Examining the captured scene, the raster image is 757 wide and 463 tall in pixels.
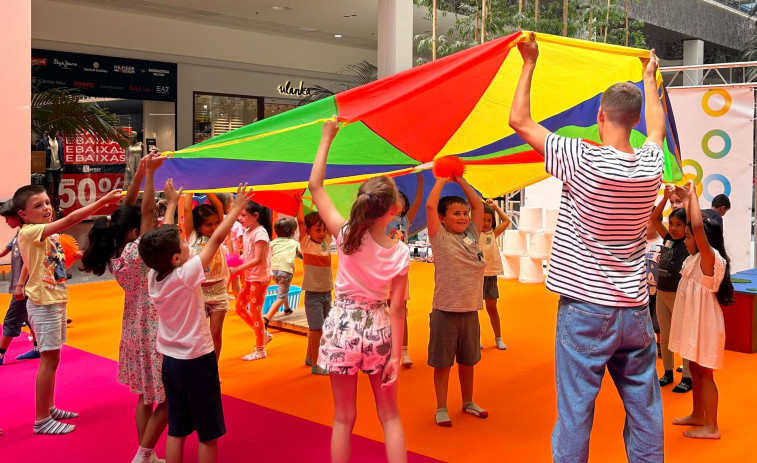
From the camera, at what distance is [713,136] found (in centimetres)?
791

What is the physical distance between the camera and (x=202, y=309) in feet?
9.64

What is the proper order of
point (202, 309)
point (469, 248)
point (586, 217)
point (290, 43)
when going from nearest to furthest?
1. point (586, 217)
2. point (202, 309)
3. point (469, 248)
4. point (290, 43)

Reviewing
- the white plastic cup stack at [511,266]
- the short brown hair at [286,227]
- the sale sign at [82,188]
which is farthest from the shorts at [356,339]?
the sale sign at [82,188]

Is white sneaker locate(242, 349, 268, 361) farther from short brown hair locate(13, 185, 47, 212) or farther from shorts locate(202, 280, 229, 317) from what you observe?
short brown hair locate(13, 185, 47, 212)

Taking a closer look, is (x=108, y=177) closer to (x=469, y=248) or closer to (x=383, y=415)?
(x=469, y=248)

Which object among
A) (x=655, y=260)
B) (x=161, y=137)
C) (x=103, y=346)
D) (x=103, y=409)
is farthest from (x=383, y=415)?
(x=161, y=137)

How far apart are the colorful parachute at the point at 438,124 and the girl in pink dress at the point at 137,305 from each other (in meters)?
0.66

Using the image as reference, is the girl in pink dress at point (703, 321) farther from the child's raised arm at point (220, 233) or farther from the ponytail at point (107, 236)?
the ponytail at point (107, 236)

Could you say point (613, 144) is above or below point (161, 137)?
below

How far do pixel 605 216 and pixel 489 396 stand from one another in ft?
8.27

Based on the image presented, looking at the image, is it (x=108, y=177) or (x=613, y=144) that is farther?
(x=108, y=177)

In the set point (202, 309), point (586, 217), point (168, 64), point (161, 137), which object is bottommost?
point (202, 309)

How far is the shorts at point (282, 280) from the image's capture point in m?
6.02

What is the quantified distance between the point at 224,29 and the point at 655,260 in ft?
36.5
